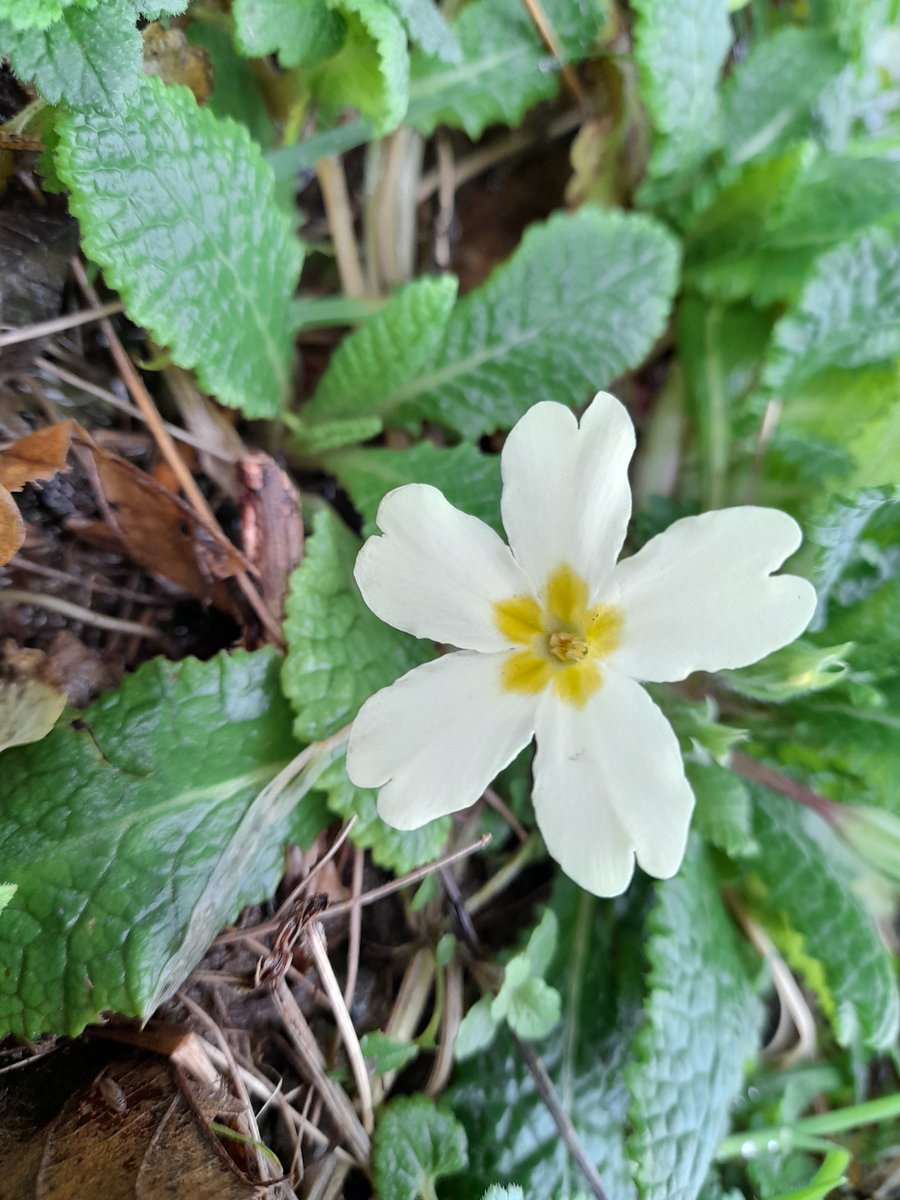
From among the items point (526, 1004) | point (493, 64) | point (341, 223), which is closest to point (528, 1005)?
point (526, 1004)

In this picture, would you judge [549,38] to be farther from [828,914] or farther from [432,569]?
[828,914]

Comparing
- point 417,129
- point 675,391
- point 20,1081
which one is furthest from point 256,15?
point 20,1081

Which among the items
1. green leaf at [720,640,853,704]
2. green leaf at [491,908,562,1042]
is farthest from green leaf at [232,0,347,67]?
green leaf at [491,908,562,1042]

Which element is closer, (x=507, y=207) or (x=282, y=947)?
(x=282, y=947)

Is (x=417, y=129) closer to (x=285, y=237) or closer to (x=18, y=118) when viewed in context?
(x=285, y=237)

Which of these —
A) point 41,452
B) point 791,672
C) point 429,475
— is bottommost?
point 791,672

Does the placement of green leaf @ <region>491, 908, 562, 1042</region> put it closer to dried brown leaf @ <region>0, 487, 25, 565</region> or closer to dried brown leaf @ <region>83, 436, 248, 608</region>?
dried brown leaf @ <region>83, 436, 248, 608</region>
